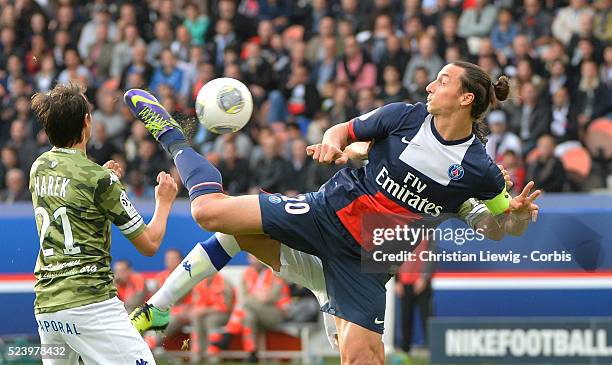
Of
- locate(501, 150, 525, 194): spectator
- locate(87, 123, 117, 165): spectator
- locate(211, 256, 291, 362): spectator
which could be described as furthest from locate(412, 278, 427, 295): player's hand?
locate(87, 123, 117, 165): spectator

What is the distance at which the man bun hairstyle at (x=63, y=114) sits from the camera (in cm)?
609

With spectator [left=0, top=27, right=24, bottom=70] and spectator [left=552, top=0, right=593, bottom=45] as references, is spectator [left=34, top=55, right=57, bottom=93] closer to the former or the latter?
spectator [left=0, top=27, right=24, bottom=70]

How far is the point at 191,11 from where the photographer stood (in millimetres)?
17203

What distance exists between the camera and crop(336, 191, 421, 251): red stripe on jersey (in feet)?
23.3

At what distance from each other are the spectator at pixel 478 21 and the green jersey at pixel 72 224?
10239mm

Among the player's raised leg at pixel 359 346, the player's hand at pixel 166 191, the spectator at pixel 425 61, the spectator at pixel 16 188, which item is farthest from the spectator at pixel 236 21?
the player's hand at pixel 166 191

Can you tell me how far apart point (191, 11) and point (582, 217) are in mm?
8038

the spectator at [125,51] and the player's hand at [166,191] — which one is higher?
the spectator at [125,51]

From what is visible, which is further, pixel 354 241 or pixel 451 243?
pixel 451 243

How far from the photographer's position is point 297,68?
1560cm

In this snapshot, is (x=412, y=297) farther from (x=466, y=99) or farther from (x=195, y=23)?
(x=195, y=23)

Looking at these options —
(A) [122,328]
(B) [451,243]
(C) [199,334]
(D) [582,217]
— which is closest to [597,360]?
(D) [582,217]

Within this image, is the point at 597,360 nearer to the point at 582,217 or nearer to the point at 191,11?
the point at 582,217

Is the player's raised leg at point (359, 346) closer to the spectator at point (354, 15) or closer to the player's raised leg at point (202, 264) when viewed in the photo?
the player's raised leg at point (202, 264)
